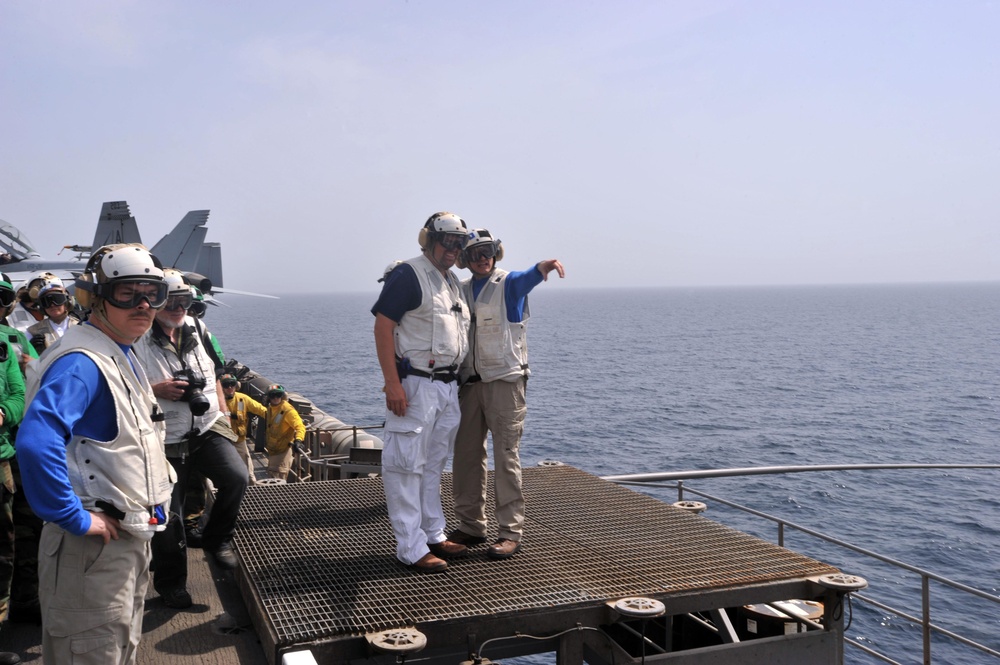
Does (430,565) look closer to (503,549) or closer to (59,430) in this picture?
(503,549)

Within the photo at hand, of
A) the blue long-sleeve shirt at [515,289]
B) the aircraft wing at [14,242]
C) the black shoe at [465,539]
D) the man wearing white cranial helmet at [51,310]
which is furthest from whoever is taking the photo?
the aircraft wing at [14,242]

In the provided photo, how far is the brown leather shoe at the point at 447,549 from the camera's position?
5.71 metres

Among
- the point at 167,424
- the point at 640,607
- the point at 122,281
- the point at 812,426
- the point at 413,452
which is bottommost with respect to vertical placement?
the point at 812,426

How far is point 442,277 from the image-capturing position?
5.54 m

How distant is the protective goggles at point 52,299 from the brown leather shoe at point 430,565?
11.8ft

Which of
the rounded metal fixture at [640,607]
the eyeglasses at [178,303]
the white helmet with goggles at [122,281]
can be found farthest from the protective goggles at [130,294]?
the rounded metal fixture at [640,607]

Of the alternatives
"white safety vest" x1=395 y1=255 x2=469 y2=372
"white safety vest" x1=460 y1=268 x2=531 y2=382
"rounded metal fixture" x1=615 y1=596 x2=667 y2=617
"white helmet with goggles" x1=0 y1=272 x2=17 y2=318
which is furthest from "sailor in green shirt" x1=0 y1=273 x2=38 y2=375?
"rounded metal fixture" x1=615 y1=596 x2=667 y2=617

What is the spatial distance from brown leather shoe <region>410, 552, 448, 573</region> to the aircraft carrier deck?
0.25ft

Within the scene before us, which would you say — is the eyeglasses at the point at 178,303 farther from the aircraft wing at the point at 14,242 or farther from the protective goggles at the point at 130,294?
the aircraft wing at the point at 14,242

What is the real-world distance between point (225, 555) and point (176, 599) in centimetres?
67

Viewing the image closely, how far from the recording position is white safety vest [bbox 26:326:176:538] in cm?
314

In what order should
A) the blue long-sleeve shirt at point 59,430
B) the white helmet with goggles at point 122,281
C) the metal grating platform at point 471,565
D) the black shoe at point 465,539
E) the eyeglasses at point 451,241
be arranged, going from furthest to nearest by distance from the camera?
the black shoe at point 465,539 → the eyeglasses at point 451,241 → the metal grating platform at point 471,565 → the white helmet with goggles at point 122,281 → the blue long-sleeve shirt at point 59,430

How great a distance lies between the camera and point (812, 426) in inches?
1666

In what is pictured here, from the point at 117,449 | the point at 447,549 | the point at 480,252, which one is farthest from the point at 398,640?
the point at 480,252
